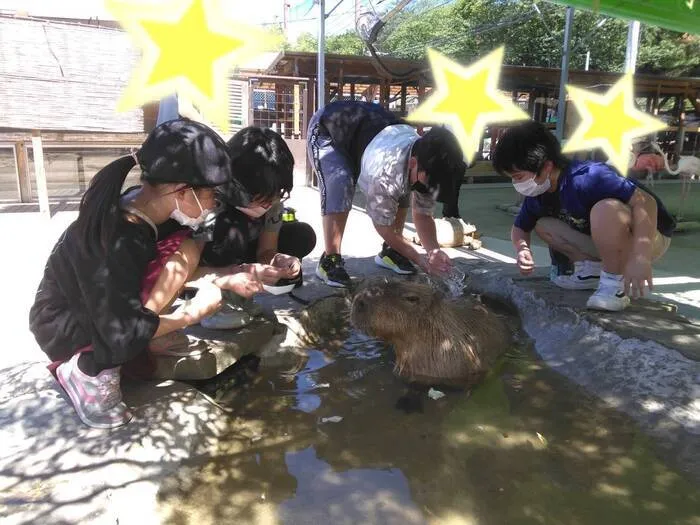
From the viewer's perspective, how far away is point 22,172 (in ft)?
26.6

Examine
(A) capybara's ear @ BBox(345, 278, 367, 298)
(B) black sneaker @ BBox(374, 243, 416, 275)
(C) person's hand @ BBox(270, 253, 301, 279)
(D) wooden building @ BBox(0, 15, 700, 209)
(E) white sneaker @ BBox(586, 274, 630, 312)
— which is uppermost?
(D) wooden building @ BBox(0, 15, 700, 209)

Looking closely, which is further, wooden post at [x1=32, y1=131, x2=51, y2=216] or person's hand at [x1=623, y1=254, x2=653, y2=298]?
wooden post at [x1=32, y1=131, x2=51, y2=216]

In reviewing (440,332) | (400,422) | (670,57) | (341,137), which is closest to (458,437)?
(400,422)

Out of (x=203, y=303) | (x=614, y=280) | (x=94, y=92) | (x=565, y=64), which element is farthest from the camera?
(x=565, y=64)

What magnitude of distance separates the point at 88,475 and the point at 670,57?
23893 millimetres

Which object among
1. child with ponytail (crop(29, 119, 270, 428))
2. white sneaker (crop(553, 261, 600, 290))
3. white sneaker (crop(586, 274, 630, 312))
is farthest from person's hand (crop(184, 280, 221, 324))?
white sneaker (crop(553, 261, 600, 290))

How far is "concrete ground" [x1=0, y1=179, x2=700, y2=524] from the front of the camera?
166cm

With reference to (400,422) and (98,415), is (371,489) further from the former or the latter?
(98,415)

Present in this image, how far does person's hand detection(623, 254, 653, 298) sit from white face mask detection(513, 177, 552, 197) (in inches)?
25.8

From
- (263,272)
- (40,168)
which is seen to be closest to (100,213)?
(263,272)

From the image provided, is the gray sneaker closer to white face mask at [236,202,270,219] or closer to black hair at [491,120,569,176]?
white face mask at [236,202,270,219]

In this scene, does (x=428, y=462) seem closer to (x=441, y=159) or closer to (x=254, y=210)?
(x=254, y=210)

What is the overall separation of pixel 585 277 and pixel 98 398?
2.64 meters

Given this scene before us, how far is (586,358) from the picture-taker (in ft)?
8.79
